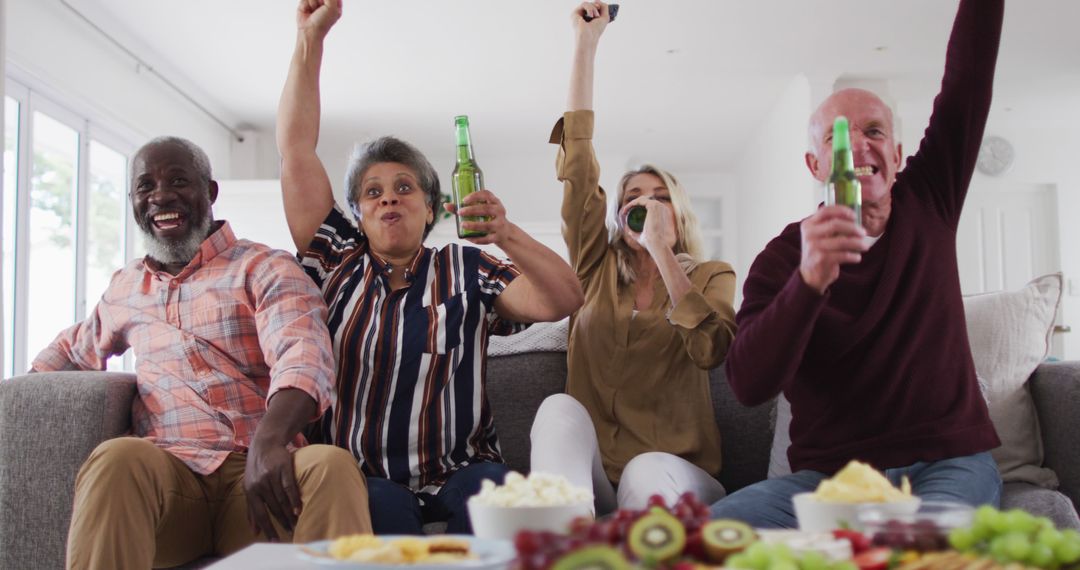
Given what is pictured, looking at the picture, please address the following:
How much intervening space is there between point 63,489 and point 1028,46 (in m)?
6.25

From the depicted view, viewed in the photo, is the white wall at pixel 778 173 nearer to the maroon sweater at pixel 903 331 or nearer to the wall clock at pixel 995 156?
the wall clock at pixel 995 156

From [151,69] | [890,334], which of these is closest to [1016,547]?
[890,334]

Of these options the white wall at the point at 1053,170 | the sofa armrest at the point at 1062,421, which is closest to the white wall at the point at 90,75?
the sofa armrest at the point at 1062,421

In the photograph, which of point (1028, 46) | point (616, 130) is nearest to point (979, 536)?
point (1028, 46)

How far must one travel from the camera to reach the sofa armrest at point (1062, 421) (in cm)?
185

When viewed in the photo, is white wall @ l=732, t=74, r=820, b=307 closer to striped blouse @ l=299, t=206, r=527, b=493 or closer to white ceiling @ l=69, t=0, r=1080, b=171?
white ceiling @ l=69, t=0, r=1080, b=171

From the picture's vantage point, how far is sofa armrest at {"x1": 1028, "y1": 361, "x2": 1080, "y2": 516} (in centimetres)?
185

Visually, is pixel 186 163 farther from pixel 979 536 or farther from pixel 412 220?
pixel 979 536

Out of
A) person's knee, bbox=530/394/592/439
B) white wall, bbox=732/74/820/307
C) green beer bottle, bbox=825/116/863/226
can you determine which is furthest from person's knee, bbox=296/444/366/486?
white wall, bbox=732/74/820/307

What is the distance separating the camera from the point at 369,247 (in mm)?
2008

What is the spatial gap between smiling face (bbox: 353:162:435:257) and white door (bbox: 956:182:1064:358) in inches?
282

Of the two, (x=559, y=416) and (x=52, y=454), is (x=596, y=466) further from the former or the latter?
(x=52, y=454)

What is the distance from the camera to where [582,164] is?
2160mm

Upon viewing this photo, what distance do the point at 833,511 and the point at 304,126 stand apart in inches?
58.3
